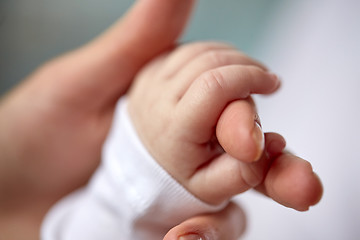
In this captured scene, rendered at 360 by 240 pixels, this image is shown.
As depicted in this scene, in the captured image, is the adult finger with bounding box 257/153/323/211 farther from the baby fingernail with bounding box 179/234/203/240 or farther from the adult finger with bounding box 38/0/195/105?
the adult finger with bounding box 38/0/195/105

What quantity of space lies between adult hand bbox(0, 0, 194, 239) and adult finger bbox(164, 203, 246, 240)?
227mm

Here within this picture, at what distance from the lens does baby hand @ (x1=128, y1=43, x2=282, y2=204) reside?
0.81 feet

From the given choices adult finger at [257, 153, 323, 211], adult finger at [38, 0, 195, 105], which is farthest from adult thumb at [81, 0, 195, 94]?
adult finger at [257, 153, 323, 211]

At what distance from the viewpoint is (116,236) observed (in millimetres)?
392

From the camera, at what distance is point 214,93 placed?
0.27 meters

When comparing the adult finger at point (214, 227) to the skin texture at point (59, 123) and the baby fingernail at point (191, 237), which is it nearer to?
the baby fingernail at point (191, 237)

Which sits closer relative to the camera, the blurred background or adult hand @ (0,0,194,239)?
the blurred background

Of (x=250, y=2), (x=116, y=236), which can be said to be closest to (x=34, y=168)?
(x=116, y=236)

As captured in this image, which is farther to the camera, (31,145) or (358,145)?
(31,145)

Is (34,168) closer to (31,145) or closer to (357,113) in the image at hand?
(31,145)

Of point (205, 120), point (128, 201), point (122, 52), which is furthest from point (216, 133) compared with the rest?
point (122, 52)

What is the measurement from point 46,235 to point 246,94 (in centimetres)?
32

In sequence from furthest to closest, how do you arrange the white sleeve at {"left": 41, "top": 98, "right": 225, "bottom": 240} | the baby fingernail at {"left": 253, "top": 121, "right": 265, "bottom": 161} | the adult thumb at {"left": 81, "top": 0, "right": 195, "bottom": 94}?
the adult thumb at {"left": 81, "top": 0, "right": 195, "bottom": 94} < the white sleeve at {"left": 41, "top": 98, "right": 225, "bottom": 240} < the baby fingernail at {"left": 253, "top": 121, "right": 265, "bottom": 161}

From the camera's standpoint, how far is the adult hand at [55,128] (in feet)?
1.73
